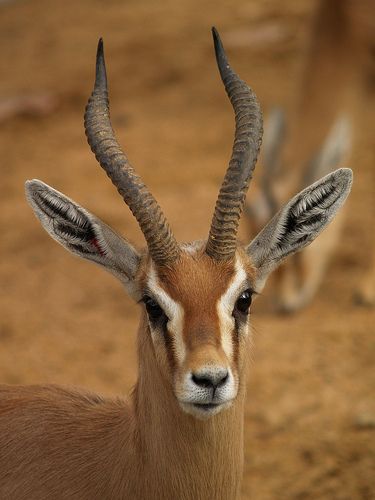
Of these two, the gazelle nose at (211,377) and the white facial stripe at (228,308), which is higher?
the white facial stripe at (228,308)

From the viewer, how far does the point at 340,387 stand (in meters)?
7.89

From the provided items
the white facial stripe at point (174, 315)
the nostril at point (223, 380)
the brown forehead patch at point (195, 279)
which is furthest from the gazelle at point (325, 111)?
the nostril at point (223, 380)

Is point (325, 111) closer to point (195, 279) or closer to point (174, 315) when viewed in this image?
point (195, 279)

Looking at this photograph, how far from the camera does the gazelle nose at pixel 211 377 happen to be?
3895mm

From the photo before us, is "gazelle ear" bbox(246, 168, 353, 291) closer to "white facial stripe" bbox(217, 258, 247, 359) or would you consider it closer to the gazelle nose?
"white facial stripe" bbox(217, 258, 247, 359)

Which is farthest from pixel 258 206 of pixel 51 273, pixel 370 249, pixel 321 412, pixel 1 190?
pixel 1 190

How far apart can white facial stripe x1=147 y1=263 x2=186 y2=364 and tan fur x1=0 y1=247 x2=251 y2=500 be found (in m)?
0.03

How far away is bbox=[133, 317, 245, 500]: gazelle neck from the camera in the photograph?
449cm

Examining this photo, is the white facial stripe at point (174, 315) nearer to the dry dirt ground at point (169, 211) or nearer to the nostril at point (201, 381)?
the nostril at point (201, 381)

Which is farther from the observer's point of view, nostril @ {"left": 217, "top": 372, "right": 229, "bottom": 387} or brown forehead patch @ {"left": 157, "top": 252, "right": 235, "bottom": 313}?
brown forehead patch @ {"left": 157, "top": 252, "right": 235, "bottom": 313}

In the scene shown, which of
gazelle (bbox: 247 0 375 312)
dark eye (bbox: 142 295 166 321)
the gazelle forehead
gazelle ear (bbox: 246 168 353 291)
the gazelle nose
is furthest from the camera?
gazelle (bbox: 247 0 375 312)

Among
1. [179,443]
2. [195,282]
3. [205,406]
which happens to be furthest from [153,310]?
[179,443]

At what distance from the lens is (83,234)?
4766mm

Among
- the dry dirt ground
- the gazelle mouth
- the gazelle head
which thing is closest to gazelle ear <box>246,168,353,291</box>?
the gazelle head
